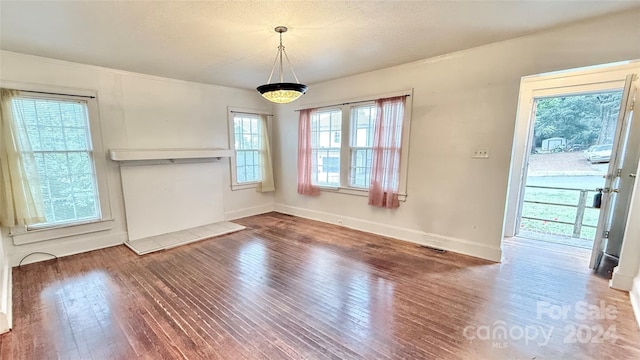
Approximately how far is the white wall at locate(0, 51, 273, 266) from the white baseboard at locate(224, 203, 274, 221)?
2 centimetres

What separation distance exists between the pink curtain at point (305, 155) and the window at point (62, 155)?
3216mm

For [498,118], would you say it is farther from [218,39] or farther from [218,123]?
[218,123]

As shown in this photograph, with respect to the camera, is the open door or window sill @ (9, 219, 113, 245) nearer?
the open door

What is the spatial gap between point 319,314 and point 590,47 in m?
3.63

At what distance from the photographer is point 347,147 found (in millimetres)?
4523

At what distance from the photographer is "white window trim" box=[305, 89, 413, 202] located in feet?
12.4

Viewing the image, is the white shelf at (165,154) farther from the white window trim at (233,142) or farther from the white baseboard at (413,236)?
the white baseboard at (413,236)

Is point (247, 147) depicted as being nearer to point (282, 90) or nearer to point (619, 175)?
point (282, 90)

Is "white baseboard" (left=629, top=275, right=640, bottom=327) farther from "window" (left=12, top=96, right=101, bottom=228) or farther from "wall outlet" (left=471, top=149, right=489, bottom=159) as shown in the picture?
"window" (left=12, top=96, right=101, bottom=228)

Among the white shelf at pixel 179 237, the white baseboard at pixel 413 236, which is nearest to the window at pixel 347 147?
the white baseboard at pixel 413 236

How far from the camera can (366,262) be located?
10.6ft

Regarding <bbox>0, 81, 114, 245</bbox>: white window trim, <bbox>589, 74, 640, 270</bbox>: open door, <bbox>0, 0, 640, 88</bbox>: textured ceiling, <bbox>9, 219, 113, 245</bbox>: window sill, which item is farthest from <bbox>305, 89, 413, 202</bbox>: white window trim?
<bbox>9, 219, 113, 245</bbox>: window sill

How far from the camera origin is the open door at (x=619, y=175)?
2658 millimetres

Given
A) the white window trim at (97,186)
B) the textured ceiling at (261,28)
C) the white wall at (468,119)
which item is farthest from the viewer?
the white window trim at (97,186)
